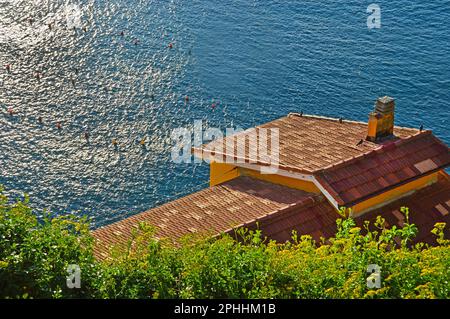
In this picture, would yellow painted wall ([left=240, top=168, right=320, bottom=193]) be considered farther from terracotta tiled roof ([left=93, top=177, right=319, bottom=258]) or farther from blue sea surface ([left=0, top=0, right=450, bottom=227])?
blue sea surface ([left=0, top=0, right=450, bottom=227])

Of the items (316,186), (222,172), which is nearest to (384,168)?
(316,186)

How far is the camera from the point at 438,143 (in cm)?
5344

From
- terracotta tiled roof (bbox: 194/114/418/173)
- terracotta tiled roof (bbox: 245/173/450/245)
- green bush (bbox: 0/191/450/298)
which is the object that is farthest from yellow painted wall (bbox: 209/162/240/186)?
green bush (bbox: 0/191/450/298)

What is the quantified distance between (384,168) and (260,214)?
9.25 m

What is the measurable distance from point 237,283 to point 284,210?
55.4 feet

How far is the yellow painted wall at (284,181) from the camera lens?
163ft

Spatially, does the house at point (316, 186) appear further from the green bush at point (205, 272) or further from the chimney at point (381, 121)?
the green bush at point (205, 272)

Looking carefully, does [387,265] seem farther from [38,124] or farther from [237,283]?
[38,124]

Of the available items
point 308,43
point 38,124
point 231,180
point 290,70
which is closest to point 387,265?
point 231,180

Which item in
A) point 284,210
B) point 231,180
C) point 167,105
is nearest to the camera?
point 284,210

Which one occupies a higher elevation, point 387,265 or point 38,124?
point 38,124

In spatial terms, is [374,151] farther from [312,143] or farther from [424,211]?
[424,211]

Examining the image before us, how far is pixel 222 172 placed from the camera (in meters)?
54.3
